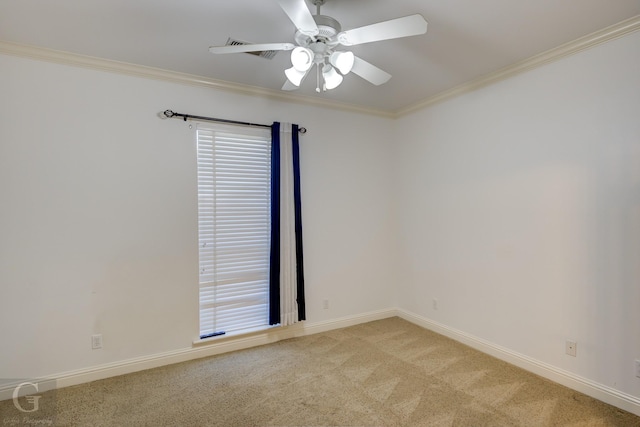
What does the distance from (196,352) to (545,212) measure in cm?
324

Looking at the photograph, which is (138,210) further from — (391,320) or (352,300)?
(391,320)

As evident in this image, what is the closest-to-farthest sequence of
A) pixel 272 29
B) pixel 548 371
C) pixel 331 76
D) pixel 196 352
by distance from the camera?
1. pixel 331 76
2. pixel 272 29
3. pixel 548 371
4. pixel 196 352

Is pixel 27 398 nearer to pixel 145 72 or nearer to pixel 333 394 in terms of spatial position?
pixel 333 394

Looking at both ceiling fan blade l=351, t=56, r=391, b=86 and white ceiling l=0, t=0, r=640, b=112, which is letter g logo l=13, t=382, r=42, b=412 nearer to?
white ceiling l=0, t=0, r=640, b=112

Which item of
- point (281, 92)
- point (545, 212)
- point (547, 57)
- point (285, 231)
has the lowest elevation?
point (285, 231)

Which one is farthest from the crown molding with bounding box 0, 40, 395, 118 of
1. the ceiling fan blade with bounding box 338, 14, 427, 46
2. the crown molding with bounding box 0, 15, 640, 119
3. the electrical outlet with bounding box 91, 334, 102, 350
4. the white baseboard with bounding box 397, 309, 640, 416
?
the white baseboard with bounding box 397, 309, 640, 416

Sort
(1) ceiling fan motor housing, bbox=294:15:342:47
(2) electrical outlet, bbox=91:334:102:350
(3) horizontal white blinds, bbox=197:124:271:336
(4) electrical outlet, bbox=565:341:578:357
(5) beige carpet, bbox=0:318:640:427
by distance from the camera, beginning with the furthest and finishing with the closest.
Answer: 1. (3) horizontal white blinds, bbox=197:124:271:336
2. (2) electrical outlet, bbox=91:334:102:350
3. (4) electrical outlet, bbox=565:341:578:357
4. (5) beige carpet, bbox=0:318:640:427
5. (1) ceiling fan motor housing, bbox=294:15:342:47

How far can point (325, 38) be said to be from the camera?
1.84m

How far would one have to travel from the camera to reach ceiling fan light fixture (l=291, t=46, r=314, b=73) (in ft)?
5.85

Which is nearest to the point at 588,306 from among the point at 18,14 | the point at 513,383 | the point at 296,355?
the point at 513,383

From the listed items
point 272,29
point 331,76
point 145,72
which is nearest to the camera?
point 331,76

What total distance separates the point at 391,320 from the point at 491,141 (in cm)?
231

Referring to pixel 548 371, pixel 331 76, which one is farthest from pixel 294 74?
pixel 548 371

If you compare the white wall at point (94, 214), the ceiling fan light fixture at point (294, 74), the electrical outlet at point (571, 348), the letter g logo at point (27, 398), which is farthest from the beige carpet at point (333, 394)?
the ceiling fan light fixture at point (294, 74)
